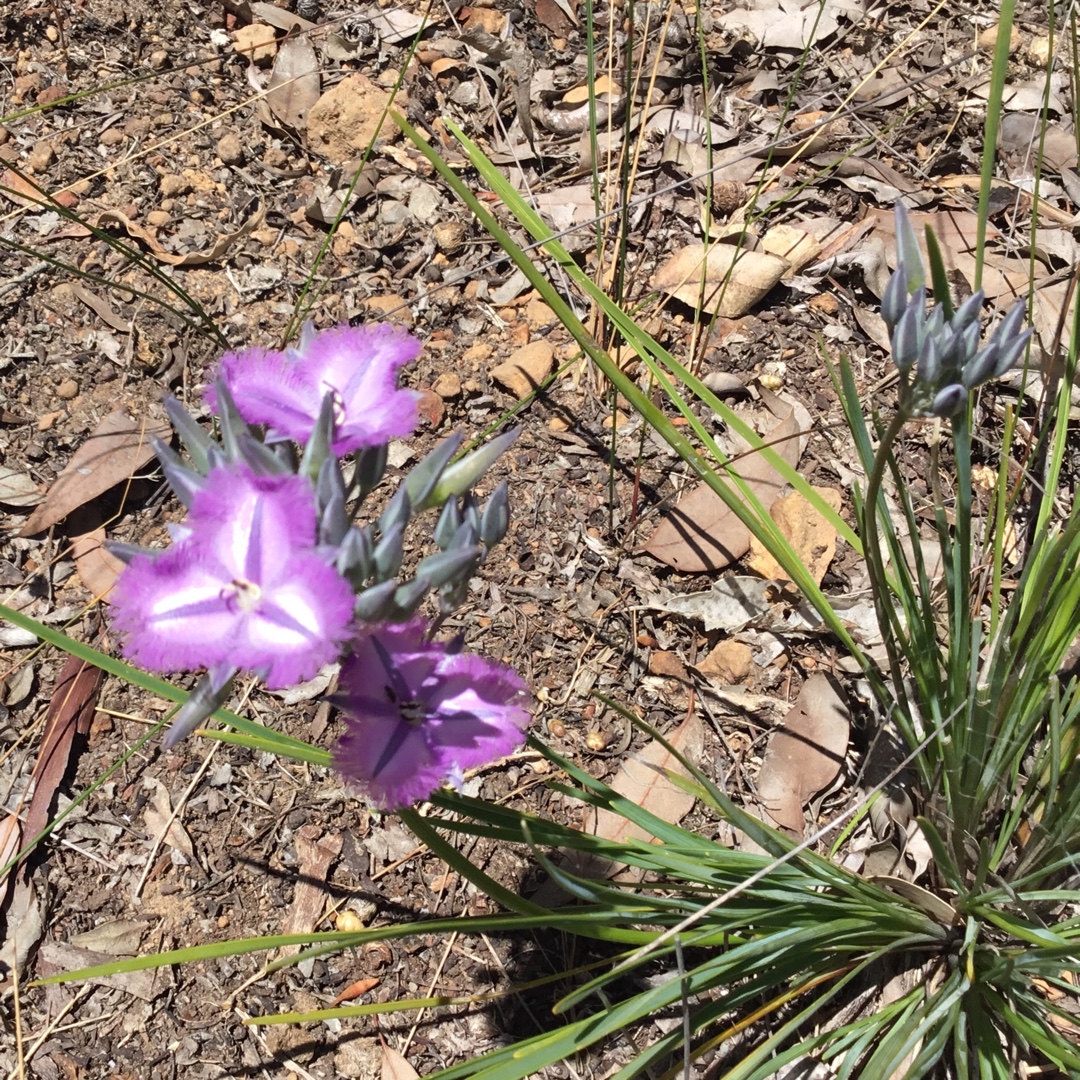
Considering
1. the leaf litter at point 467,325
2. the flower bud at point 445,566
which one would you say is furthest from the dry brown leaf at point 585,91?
the flower bud at point 445,566

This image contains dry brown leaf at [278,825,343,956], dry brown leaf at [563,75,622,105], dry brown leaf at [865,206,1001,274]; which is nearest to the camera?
dry brown leaf at [278,825,343,956]

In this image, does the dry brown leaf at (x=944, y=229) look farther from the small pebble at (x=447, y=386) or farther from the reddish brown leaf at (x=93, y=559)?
the reddish brown leaf at (x=93, y=559)

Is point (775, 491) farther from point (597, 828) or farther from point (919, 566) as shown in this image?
point (597, 828)

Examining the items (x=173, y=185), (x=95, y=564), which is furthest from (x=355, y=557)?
(x=173, y=185)

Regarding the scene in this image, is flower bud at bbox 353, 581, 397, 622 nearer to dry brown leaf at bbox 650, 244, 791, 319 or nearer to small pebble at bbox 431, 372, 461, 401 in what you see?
small pebble at bbox 431, 372, 461, 401

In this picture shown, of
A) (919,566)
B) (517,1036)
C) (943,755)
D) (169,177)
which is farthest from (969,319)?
(169,177)

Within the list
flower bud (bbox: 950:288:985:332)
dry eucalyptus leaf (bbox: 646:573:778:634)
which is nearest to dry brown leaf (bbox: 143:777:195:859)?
dry eucalyptus leaf (bbox: 646:573:778:634)

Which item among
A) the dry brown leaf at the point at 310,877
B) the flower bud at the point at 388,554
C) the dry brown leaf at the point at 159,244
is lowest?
the dry brown leaf at the point at 310,877
